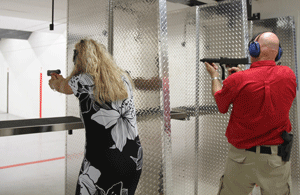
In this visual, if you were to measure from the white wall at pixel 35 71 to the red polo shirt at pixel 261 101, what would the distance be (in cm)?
641

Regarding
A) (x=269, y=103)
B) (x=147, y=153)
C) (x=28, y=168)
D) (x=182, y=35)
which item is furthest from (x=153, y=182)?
(x=28, y=168)

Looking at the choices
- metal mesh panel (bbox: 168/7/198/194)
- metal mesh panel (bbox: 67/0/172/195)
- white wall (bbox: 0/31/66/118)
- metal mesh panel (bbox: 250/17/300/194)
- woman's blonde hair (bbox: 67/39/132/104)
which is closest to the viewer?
woman's blonde hair (bbox: 67/39/132/104)

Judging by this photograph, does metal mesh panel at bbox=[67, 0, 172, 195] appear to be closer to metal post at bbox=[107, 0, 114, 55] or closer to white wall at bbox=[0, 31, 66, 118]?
metal post at bbox=[107, 0, 114, 55]

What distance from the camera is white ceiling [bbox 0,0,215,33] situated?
458cm

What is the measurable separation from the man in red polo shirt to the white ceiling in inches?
98.8

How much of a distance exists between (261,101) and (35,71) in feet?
23.3

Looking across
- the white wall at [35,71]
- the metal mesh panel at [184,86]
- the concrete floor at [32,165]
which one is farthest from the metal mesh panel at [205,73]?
the white wall at [35,71]

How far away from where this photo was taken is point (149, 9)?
1.92 m

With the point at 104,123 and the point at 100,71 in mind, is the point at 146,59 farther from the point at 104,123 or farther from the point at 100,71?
the point at 104,123

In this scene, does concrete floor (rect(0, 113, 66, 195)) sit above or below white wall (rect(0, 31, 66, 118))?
below

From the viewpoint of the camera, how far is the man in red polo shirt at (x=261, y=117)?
1690mm

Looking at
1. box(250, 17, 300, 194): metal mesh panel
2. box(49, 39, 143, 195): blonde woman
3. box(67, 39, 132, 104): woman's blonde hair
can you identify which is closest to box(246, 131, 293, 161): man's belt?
box(49, 39, 143, 195): blonde woman

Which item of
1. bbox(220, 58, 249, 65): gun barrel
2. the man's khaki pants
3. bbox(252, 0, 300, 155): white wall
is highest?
bbox(252, 0, 300, 155): white wall

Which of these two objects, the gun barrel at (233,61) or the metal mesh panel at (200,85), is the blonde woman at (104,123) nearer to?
the gun barrel at (233,61)
